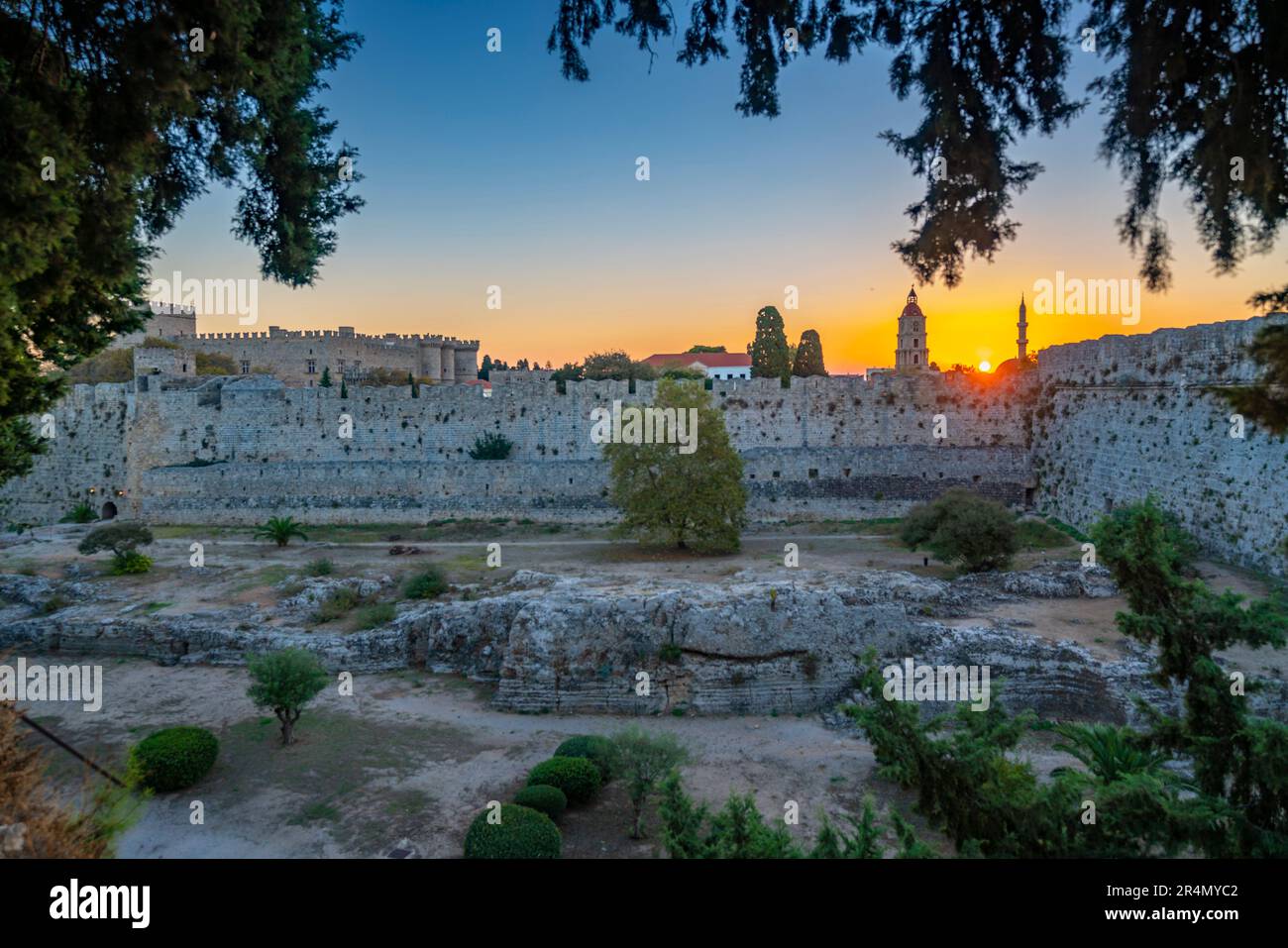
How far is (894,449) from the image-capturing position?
30031mm

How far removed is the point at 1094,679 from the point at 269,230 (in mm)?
14218

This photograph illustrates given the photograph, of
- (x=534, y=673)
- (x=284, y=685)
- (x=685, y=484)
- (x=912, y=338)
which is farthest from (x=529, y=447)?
(x=912, y=338)

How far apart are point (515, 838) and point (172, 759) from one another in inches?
215

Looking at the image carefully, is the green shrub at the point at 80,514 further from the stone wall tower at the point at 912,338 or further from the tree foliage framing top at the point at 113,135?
the stone wall tower at the point at 912,338

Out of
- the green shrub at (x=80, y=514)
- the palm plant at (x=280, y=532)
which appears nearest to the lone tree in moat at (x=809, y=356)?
the palm plant at (x=280, y=532)

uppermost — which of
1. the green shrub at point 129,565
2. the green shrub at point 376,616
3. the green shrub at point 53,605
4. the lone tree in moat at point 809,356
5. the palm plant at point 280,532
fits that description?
the lone tree in moat at point 809,356

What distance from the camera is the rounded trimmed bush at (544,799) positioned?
30.5ft

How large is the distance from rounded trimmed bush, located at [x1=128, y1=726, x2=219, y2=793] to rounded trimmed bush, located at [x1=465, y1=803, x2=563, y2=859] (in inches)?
180

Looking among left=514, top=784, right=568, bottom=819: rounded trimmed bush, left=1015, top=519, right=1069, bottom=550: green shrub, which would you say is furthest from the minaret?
left=514, top=784, right=568, bottom=819: rounded trimmed bush

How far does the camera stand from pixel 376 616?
16812 millimetres

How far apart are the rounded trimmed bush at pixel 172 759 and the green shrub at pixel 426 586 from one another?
758 cm

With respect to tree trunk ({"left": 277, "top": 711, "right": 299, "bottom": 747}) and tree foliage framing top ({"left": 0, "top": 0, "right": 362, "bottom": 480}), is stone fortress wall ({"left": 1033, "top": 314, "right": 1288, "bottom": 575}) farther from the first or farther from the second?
tree trunk ({"left": 277, "top": 711, "right": 299, "bottom": 747})
